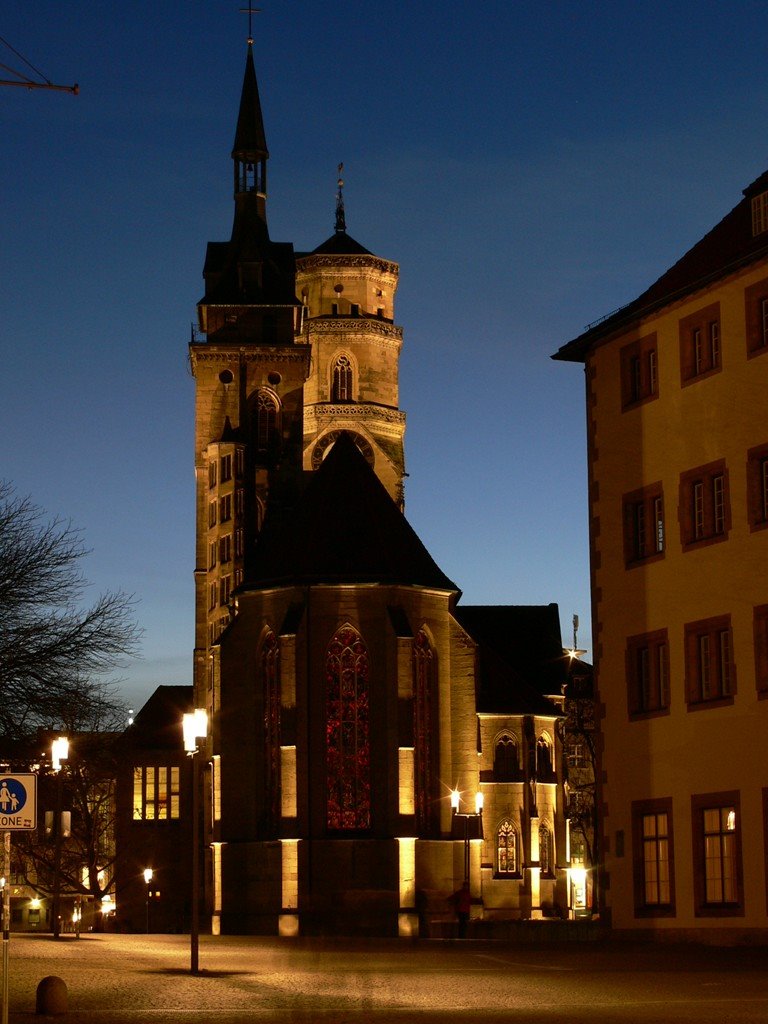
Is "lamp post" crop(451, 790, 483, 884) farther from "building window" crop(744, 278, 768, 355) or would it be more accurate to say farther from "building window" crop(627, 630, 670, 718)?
"building window" crop(744, 278, 768, 355)

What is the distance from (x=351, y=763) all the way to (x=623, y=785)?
27.0 meters

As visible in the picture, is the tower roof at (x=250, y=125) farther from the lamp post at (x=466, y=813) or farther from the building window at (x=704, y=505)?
the building window at (x=704, y=505)

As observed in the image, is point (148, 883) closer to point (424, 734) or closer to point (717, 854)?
point (424, 734)

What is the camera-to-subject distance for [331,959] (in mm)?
34469

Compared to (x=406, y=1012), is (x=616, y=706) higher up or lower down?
higher up

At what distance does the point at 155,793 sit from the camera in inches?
3868

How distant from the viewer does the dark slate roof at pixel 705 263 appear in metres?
37.9

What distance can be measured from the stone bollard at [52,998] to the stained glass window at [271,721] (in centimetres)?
4591

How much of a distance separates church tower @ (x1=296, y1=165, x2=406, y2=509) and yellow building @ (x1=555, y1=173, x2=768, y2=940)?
199ft

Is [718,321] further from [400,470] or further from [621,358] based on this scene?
[400,470]

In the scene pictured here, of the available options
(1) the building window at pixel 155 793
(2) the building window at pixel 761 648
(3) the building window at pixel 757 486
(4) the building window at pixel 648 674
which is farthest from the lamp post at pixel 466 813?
(1) the building window at pixel 155 793

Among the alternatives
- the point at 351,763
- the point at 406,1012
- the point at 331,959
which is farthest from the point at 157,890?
the point at 406,1012

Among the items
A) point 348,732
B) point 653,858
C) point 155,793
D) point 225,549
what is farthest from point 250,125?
point 653,858

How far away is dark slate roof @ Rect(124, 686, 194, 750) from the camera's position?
A: 98.8m
